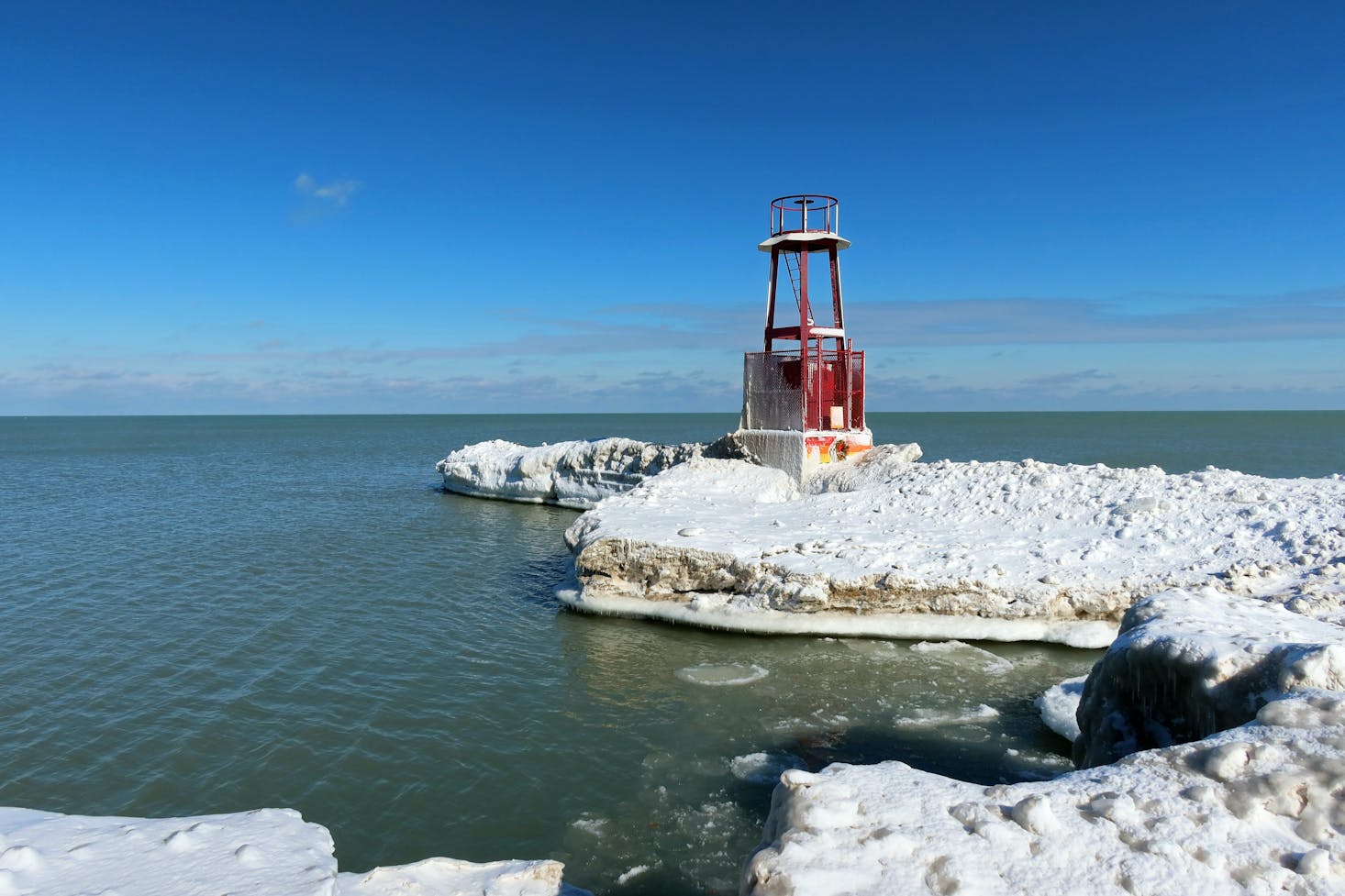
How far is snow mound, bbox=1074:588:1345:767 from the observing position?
21.4ft

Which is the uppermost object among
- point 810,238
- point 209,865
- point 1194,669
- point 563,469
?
point 810,238

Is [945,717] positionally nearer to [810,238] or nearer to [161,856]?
[161,856]

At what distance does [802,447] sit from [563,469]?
531 inches

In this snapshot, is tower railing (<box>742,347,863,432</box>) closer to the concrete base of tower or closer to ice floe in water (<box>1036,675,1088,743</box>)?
the concrete base of tower

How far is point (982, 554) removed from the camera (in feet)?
52.0

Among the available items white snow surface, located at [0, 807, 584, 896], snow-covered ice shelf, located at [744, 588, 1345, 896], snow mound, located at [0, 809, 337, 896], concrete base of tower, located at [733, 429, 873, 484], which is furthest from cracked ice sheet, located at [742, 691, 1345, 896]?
concrete base of tower, located at [733, 429, 873, 484]

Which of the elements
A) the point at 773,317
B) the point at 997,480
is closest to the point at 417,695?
the point at 997,480

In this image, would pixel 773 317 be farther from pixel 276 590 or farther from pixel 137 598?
pixel 137 598

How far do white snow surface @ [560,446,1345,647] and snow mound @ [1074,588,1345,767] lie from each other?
520cm

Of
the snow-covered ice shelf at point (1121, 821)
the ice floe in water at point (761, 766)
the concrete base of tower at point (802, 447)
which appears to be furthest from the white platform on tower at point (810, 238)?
the snow-covered ice shelf at point (1121, 821)

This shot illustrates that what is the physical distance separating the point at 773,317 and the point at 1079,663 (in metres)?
16.0

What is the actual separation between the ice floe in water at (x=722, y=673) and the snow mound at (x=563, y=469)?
14.3 meters

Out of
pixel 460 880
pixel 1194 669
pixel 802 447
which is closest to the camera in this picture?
pixel 460 880

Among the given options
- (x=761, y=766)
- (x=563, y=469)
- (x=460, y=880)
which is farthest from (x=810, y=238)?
(x=460, y=880)
